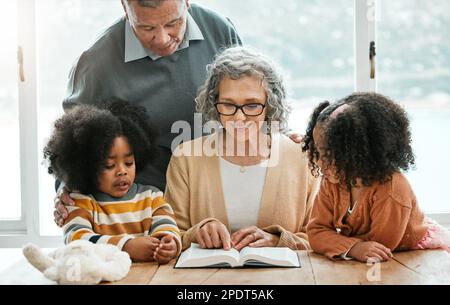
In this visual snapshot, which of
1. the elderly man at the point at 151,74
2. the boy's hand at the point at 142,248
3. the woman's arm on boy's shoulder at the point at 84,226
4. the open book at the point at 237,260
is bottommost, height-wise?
the open book at the point at 237,260

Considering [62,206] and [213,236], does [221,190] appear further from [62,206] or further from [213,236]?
[62,206]

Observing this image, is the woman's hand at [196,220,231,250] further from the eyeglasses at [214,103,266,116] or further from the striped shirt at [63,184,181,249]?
the eyeglasses at [214,103,266,116]

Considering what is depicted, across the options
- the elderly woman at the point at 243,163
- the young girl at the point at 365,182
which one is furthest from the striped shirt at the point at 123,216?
the young girl at the point at 365,182

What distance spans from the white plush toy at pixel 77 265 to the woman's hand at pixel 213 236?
0.27m

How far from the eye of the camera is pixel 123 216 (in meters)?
1.82

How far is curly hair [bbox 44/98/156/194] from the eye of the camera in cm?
180

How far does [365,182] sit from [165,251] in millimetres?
550

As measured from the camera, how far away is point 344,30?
263 centimetres

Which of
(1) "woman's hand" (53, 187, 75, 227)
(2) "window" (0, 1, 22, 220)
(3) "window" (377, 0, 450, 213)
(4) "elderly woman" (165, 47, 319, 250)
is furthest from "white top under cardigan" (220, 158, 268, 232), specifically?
(2) "window" (0, 1, 22, 220)

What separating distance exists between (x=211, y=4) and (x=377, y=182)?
4.09ft

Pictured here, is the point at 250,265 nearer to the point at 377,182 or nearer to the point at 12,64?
the point at 377,182

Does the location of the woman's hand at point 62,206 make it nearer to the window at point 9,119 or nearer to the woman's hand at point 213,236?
the woman's hand at point 213,236

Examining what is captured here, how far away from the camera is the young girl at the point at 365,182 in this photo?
166 centimetres

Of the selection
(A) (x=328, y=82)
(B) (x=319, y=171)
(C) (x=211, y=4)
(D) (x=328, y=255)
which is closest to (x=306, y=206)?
(B) (x=319, y=171)
